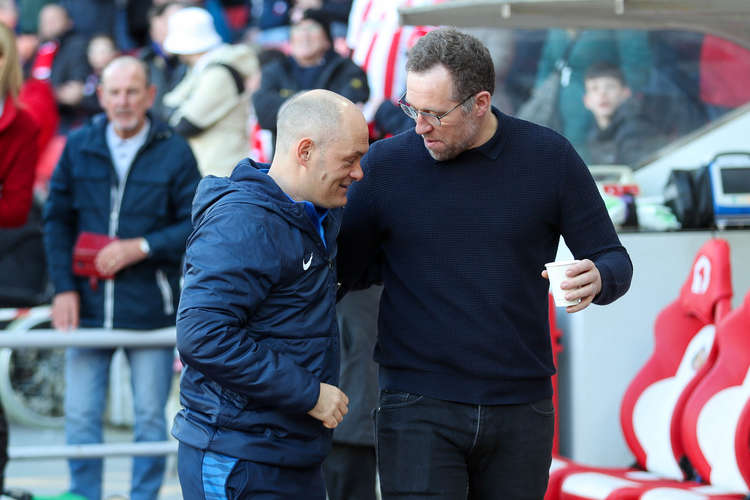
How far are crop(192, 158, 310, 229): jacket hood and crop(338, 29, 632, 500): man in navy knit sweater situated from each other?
1.56 ft

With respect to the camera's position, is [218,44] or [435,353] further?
[218,44]

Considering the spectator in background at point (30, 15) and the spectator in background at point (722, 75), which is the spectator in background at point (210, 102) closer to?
the spectator in background at point (722, 75)

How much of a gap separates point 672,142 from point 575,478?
8.06 ft

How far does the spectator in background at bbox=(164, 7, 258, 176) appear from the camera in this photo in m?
7.22

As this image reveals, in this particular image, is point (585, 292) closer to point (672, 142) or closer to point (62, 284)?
point (62, 284)

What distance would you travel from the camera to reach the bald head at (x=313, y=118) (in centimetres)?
312

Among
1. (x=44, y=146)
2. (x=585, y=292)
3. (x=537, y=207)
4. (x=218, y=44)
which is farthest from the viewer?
(x=44, y=146)

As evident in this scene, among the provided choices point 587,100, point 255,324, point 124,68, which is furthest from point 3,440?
point 587,100

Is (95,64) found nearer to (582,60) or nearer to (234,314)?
(582,60)

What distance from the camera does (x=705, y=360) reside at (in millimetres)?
5406

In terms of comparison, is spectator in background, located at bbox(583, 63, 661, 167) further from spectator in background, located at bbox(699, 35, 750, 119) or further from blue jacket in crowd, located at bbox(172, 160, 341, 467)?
blue jacket in crowd, located at bbox(172, 160, 341, 467)

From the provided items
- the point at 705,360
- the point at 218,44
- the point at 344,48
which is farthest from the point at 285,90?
the point at 705,360

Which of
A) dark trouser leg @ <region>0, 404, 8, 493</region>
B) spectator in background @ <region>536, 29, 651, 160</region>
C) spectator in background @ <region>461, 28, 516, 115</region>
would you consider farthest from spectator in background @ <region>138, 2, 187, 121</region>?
dark trouser leg @ <region>0, 404, 8, 493</region>

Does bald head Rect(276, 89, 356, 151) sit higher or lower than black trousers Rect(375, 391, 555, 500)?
higher
